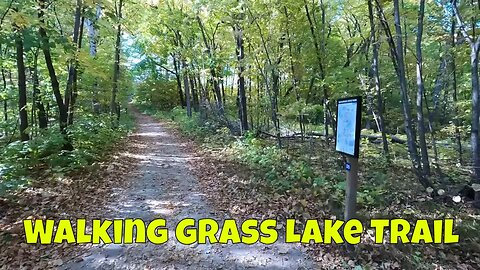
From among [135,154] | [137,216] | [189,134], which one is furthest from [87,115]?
[137,216]

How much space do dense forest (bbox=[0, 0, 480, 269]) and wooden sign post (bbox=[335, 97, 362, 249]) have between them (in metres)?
0.88

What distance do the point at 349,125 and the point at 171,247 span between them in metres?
2.62

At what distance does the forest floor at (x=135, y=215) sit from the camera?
3.41m

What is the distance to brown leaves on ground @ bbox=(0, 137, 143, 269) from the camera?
3557 millimetres

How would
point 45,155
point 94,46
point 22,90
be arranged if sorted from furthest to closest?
point 94,46
point 22,90
point 45,155

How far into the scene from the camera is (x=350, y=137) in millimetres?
3064

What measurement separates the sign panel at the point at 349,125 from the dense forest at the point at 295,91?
141 centimetres

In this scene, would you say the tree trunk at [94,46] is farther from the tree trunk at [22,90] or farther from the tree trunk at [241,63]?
the tree trunk at [241,63]

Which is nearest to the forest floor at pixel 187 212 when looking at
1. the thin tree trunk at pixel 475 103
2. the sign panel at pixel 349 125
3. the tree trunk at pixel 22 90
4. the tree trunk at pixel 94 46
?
the thin tree trunk at pixel 475 103

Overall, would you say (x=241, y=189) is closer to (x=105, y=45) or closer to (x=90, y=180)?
(x=90, y=180)

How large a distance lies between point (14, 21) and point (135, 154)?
188 inches

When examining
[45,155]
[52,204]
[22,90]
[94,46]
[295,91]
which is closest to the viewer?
[52,204]

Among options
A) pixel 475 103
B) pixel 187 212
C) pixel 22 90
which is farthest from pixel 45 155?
pixel 475 103

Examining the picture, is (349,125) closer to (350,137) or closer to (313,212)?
(350,137)
